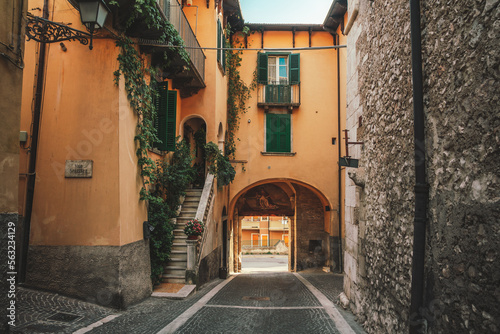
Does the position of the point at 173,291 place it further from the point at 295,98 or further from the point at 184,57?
the point at 295,98

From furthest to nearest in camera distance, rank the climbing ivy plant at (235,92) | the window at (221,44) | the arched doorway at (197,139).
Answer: the climbing ivy plant at (235,92)
the arched doorway at (197,139)
the window at (221,44)

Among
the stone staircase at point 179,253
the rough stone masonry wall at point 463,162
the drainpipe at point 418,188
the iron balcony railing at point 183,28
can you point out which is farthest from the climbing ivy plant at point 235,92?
the rough stone masonry wall at point 463,162

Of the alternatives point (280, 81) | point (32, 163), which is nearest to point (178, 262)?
point (32, 163)

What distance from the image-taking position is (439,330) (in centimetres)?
326

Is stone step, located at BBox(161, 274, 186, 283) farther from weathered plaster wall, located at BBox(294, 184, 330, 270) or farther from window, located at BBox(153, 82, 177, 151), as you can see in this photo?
weathered plaster wall, located at BBox(294, 184, 330, 270)

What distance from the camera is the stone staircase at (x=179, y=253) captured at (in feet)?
30.4

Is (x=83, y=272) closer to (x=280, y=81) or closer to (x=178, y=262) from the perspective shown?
(x=178, y=262)

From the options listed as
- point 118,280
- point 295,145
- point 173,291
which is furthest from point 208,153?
point 118,280

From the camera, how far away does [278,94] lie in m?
15.7

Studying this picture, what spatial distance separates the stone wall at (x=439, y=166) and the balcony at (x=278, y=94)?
972cm

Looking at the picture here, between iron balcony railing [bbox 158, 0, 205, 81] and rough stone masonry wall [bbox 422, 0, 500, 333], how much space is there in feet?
18.3

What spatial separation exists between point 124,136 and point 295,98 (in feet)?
32.8

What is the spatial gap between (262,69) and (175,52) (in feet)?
24.6

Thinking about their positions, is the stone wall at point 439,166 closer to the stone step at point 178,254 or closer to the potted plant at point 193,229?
the potted plant at point 193,229
